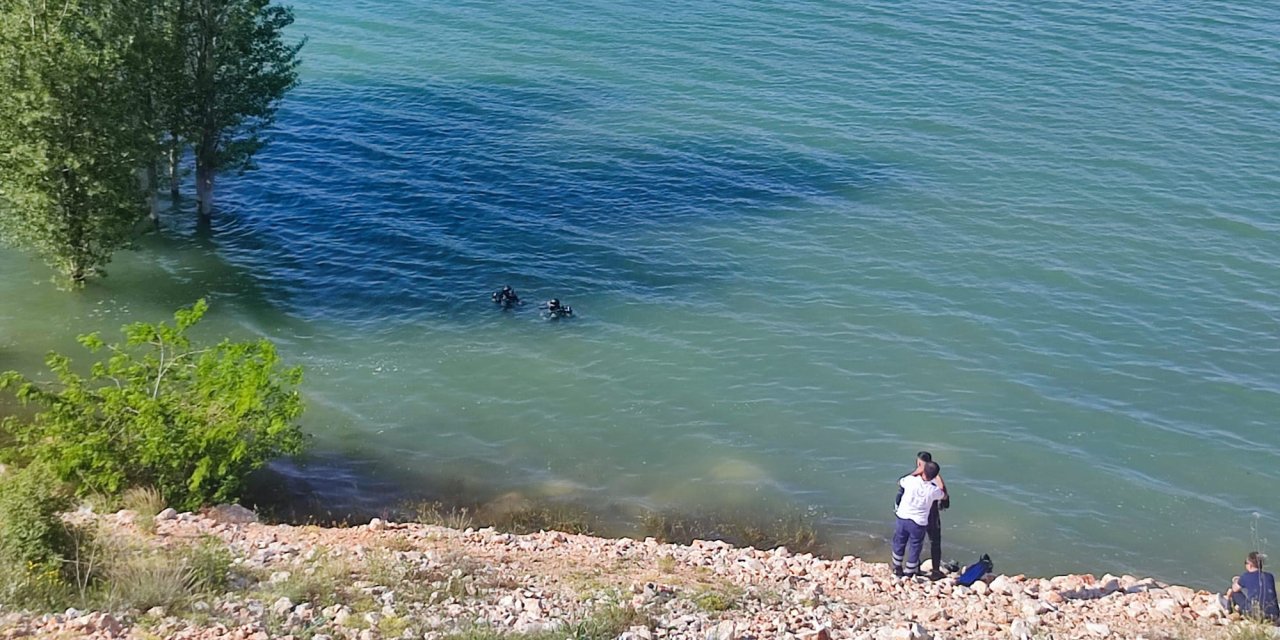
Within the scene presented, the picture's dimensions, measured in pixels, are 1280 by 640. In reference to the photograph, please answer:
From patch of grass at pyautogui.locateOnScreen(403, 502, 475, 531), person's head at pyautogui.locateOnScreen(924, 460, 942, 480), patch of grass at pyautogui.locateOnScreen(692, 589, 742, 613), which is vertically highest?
person's head at pyautogui.locateOnScreen(924, 460, 942, 480)

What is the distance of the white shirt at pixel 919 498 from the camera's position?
22.0 m

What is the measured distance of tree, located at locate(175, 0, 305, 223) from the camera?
121ft

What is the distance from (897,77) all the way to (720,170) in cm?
1327

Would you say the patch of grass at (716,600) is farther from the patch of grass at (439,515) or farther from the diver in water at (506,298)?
the diver in water at (506,298)

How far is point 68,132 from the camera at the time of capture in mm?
30828

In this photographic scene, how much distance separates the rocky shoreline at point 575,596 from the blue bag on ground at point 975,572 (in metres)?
0.24

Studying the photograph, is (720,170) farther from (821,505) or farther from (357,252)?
(821,505)

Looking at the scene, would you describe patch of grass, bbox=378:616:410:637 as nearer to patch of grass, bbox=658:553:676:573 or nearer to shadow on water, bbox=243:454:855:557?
patch of grass, bbox=658:553:676:573

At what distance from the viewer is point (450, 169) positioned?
45.3m

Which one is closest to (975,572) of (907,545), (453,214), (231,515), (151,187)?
(907,545)

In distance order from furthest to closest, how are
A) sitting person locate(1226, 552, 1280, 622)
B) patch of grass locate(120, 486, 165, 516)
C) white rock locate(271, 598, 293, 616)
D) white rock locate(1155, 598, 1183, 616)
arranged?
patch of grass locate(120, 486, 165, 516)
white rock locate(1155, 598, 1183, 616)
sitting person locate(1226, 552, 1280, 622)
white rock locate(271, 598, 293, 616)

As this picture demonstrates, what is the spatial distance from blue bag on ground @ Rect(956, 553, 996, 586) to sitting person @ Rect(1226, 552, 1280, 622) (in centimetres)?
442

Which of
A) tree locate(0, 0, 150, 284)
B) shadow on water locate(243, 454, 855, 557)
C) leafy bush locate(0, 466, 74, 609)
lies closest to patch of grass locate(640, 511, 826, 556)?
shadow on water locate(243, 454, 855, 557)

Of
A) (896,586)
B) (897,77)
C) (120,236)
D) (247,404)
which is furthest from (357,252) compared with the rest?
(897,77)
